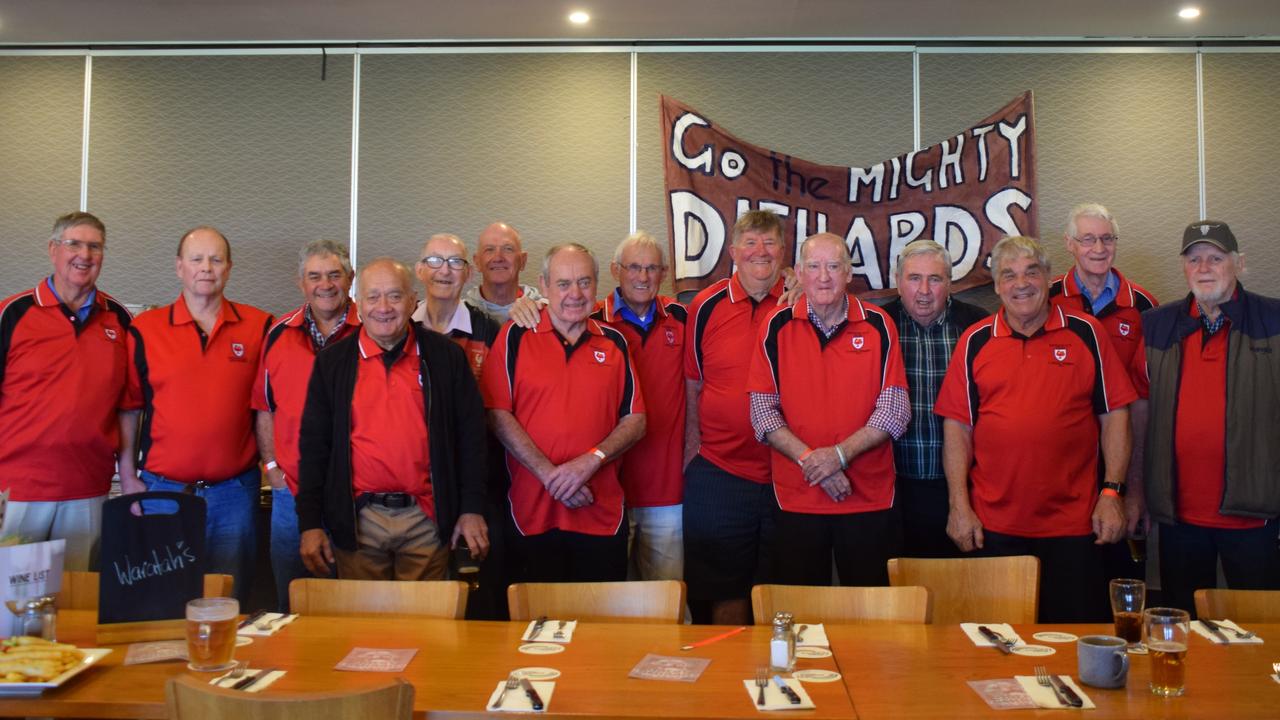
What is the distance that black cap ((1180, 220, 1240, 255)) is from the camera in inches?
145

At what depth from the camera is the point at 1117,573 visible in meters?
3.98

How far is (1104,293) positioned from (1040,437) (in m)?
1.00

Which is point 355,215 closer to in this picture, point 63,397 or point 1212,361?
point 63,397

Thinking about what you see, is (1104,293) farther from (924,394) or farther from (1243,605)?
(1243,605)

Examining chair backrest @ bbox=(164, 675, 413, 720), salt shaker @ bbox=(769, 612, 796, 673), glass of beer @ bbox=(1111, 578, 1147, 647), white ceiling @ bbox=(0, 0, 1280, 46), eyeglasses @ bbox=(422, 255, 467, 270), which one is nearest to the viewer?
chair backrest @ bbox=(164, 675, 413, 720)

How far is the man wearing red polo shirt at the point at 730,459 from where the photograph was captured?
3.91 m

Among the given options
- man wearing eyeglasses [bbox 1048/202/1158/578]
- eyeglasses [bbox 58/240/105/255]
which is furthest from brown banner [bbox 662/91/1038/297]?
eyeglasses [bbox 58/240/105/255]

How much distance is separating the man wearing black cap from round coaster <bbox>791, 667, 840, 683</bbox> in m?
2.10

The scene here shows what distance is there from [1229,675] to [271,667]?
194 centimetres

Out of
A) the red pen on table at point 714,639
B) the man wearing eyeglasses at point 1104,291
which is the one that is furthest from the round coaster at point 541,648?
the man wearing eyeglasses at point 1104,291

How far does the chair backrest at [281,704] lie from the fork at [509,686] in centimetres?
24

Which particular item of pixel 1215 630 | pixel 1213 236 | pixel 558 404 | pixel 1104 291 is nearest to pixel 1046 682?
pixel 1215 630

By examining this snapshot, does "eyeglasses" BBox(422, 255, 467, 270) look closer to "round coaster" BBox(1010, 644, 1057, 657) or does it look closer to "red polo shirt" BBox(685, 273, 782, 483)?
"red polo shirt" BBox(685, 273, 782, 483)

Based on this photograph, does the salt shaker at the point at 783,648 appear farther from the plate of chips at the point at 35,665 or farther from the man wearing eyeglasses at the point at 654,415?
the man wearing eyeglasses at the point at 654,415
